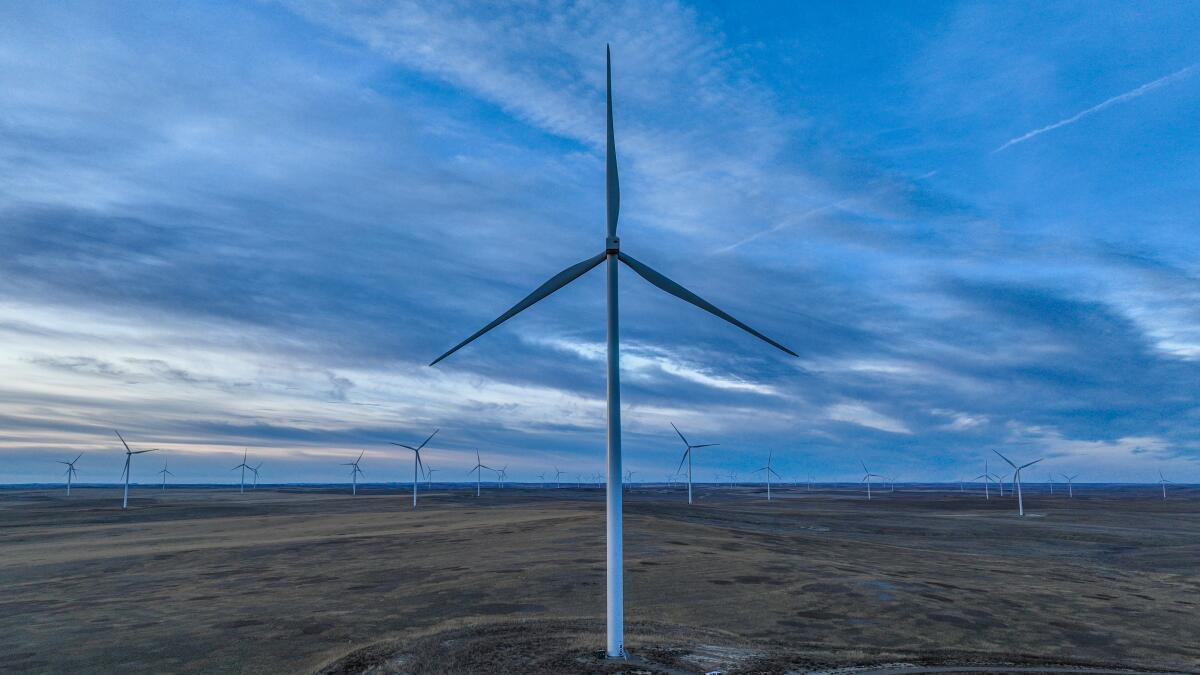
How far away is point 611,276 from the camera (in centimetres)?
2270

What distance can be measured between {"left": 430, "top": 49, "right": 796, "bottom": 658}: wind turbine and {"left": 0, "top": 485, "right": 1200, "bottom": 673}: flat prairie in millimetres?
2090

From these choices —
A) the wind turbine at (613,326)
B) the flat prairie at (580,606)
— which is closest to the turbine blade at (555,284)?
the wind turbine at (613,326)

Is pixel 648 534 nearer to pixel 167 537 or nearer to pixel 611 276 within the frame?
pixel 611 276

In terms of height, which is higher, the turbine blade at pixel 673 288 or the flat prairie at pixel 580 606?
the turbine blade at pixel 673 288

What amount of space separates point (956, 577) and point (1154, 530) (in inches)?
2715

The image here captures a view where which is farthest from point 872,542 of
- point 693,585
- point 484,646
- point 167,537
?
point 167,537

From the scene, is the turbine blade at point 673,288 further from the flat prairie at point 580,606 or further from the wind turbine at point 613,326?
the flat prairie at point 580,606

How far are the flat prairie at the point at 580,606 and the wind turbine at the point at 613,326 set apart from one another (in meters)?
2.09

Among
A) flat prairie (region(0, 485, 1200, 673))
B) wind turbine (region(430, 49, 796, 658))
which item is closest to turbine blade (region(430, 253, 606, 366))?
wind turbine (region(430, 49, 796, 658))

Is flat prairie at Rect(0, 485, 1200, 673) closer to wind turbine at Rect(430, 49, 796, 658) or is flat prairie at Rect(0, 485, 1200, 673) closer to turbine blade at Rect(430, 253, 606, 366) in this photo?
wind turbine at Rect(430, 49, 796, 658)

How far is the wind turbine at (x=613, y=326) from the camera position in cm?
2114

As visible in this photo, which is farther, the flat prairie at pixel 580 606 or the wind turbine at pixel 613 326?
the flat prairie at pixel 580 606

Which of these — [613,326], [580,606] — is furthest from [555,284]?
[580,606]

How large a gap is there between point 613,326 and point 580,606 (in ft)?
54.5
